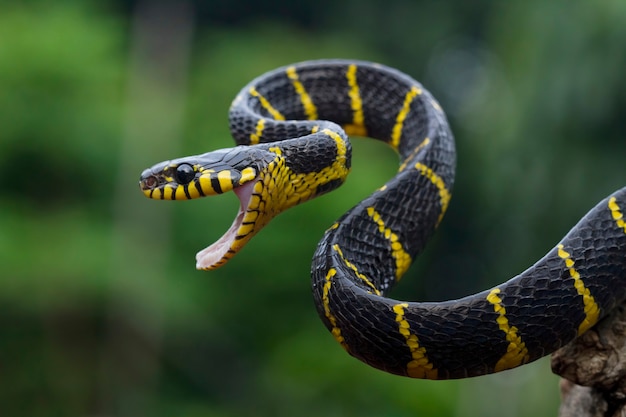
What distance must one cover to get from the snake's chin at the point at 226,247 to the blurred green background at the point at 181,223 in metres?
9.05

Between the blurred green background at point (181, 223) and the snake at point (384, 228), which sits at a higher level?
the snake at point (384, 228)

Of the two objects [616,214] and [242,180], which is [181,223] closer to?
[242,180]

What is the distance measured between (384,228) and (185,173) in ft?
3.94

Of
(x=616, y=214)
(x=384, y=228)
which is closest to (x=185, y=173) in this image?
(x=384, y=228)

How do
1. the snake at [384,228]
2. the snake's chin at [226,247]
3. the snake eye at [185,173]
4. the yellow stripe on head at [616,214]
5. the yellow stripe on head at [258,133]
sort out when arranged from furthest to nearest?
the yellow stripe on head at [258,133] → the snake eye at [185,173] → the snake's chin at [226,247] → the yellow stripe on head at [616,214] → the snake at [384,228]

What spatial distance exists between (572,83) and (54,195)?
453 inches

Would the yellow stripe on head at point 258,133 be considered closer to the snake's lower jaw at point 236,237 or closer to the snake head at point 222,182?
the snake head at point 222,182

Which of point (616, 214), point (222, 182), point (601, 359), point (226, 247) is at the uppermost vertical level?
point (616, 214)

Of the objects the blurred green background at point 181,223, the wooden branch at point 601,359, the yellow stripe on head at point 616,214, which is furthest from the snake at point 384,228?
the blurred green background at point 181,223

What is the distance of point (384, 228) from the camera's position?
5.63m

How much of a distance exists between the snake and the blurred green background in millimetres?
7872

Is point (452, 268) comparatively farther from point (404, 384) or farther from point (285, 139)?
point (285, 139)

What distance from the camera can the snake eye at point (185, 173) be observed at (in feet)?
17.1

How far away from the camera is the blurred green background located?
50.3 ft
